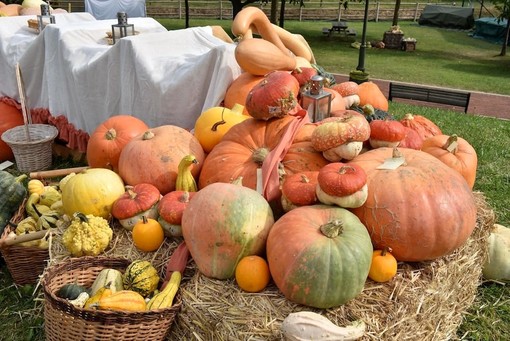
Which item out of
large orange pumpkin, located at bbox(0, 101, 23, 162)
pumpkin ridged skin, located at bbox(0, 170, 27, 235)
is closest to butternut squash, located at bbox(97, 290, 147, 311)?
pumpkin ridged skin, located at bbox(0, 170, 27, 235)

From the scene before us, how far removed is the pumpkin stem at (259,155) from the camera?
2701 mm

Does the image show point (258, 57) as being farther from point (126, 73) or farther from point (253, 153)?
point (126, 73)

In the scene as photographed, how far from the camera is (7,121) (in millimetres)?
5508

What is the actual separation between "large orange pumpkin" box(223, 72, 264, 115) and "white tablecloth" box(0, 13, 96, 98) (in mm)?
2884

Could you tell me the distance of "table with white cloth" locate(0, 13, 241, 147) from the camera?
3.96m

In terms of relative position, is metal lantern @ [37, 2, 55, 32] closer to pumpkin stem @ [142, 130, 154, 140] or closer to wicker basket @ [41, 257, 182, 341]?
pumpkin stem @ [142, 130, 154, 140]

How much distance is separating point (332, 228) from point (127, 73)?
2982 millimetres

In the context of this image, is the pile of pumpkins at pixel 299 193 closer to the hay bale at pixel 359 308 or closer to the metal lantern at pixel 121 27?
the hay bale at pixel 359 308

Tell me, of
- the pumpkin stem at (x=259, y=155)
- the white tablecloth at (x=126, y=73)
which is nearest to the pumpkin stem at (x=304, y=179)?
the pumpkin stem at (x=259, y=155)

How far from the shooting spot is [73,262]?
2461mm

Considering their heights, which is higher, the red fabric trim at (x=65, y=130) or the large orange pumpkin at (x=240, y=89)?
the large orange pumpkin at (x=240, y=89)

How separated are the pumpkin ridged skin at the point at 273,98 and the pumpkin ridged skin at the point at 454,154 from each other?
1037mm

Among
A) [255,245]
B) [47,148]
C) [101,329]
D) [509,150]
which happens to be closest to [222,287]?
[255,245]

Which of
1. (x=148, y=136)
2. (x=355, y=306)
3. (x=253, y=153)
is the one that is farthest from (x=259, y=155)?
(x=355, y=306)
